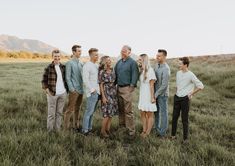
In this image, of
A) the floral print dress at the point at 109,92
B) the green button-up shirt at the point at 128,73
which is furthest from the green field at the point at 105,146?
the green button-up shirt at the point at 128,73

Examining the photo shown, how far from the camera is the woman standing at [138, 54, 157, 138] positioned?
299 inches

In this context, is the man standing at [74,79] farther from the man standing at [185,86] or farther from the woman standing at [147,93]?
the man standing at [185,86]

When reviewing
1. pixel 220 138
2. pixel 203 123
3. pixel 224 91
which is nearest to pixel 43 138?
pixel 220 138

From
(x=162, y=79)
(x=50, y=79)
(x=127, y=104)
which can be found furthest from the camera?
(x=127, y=104)

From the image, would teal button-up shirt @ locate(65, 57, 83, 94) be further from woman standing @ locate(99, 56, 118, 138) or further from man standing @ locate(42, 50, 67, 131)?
woman standing @ locate(99, 56, 118, 138)

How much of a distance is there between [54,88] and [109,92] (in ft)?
4.74

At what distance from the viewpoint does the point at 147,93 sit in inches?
304

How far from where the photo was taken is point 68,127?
305 inches

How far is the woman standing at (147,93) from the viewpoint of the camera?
7.59 meters

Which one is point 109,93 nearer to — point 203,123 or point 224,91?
point 203,123

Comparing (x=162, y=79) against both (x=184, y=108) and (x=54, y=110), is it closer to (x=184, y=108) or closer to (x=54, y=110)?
(x=184, y=108)

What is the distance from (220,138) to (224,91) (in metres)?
9.99

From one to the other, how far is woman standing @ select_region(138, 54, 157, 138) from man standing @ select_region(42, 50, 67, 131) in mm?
2033

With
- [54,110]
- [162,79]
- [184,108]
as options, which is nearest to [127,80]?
[162,79]
